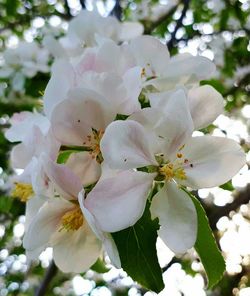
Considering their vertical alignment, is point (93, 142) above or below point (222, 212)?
above

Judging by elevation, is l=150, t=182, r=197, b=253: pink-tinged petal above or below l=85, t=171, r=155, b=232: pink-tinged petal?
below

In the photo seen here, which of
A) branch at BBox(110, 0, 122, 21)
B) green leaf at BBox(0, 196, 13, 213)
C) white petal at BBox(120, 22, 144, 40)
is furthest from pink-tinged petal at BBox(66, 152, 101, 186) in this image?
branch at BBox(110, 0, 122, 21)

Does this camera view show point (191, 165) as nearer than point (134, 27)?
Yes

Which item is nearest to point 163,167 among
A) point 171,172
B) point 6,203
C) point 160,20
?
point 171,172

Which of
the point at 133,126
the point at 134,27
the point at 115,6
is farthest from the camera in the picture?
the point at 115,6

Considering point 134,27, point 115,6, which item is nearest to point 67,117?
point 134,27

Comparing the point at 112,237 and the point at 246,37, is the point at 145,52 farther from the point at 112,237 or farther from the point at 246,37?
the point at 246,37

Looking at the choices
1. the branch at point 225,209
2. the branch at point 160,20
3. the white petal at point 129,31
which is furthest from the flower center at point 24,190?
the branch at point 160,20

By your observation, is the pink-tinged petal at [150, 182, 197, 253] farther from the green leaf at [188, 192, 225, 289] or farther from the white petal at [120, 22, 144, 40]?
the white petal at [120, 22, 144, 40]
